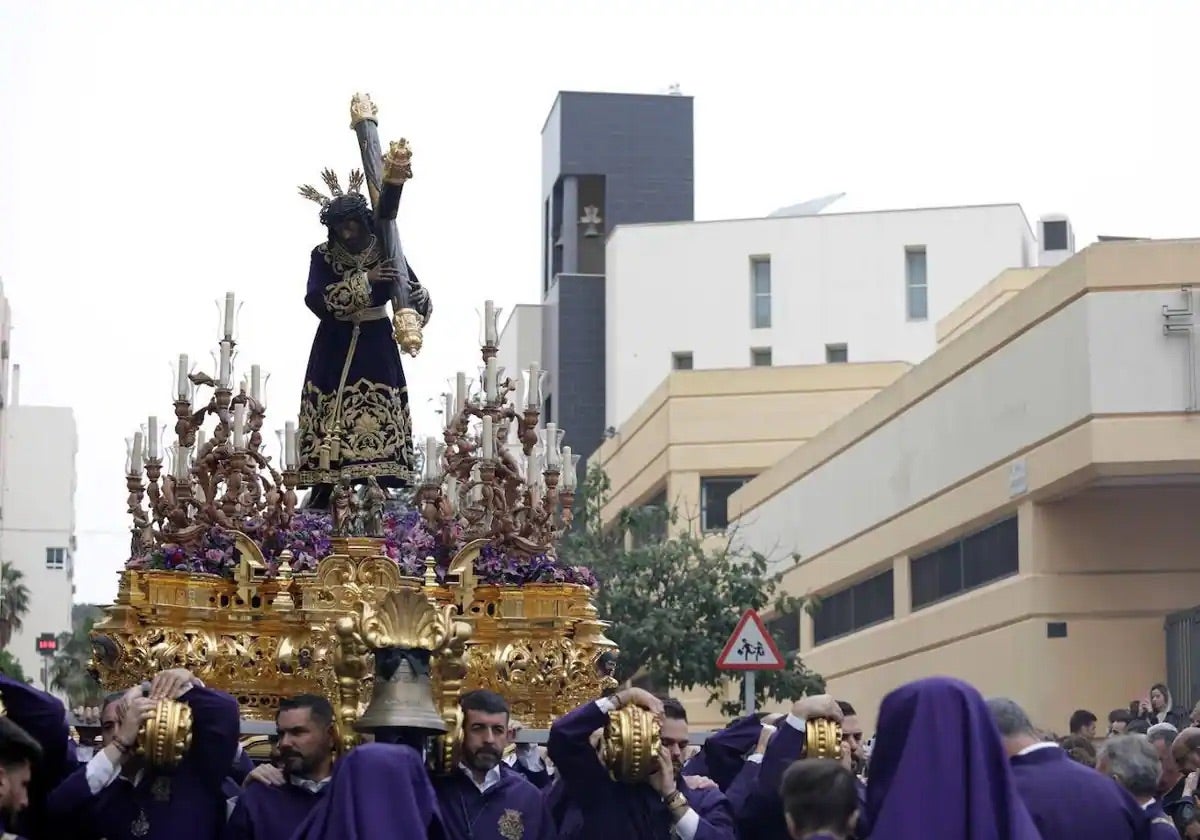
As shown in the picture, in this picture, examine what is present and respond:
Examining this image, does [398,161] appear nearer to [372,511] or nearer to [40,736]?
[372,511]

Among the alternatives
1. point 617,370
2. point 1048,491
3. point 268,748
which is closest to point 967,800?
point 268,748

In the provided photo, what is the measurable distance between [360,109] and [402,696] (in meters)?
4.79

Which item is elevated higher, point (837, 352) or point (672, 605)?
point (837, 352)

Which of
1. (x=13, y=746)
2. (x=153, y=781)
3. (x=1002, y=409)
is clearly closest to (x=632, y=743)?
(x=153, y=781)

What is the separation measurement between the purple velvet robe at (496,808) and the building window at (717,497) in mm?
36650

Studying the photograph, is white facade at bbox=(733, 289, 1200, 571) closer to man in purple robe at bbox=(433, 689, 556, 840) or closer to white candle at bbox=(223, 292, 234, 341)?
white candle at bbox=(223, 292, 234, 341)

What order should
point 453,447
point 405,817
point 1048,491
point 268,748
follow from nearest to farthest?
point 405,817
point 268,748
point 453,447
point 1048,491

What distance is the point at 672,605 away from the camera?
78.3 feet

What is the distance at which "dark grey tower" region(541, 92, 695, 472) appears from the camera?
52.7 meters

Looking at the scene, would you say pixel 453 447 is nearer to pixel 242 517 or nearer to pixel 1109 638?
pixel 242 517

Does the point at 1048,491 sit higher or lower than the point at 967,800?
higher

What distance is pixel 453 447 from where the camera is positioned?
13281 millimetres

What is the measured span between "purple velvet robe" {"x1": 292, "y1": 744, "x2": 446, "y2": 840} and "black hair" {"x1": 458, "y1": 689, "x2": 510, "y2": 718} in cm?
145

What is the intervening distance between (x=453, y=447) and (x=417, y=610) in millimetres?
4954
